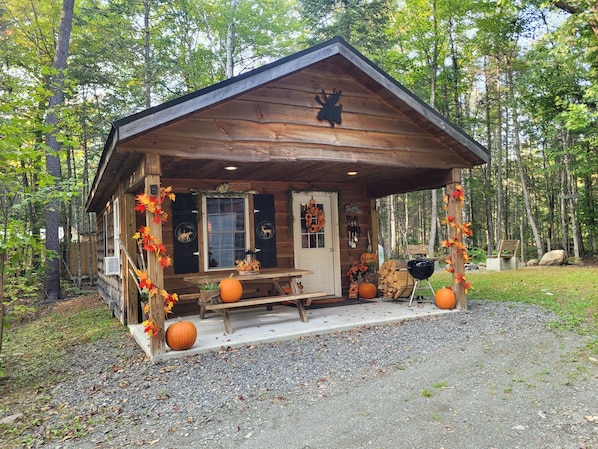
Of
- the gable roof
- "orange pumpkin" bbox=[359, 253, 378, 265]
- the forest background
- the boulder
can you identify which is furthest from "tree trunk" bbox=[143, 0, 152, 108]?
the boulder

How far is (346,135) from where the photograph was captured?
538 centimetres

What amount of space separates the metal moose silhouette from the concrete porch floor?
282cm

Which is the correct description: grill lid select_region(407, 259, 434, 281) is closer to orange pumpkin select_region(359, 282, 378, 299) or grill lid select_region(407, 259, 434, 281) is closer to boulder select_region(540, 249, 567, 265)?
orange pumpkin select_region(359, 282, 378, 299)

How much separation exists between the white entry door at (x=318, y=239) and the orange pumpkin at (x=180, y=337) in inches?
133

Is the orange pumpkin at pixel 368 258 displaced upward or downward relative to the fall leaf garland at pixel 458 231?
downward

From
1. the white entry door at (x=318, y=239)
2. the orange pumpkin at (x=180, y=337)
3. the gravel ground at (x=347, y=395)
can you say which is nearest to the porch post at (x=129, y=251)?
the gravel ground at (x=347, y=395)

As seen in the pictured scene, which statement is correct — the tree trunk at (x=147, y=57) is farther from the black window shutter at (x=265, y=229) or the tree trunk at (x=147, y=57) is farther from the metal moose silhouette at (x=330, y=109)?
the metal moose silhouette at (x=330, y=109)

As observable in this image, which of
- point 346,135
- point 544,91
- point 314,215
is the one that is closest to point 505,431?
point 346,135

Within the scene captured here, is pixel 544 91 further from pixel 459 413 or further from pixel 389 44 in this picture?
pixel 459 413

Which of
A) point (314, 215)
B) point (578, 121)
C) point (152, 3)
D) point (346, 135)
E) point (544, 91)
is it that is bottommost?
point (314, 215)

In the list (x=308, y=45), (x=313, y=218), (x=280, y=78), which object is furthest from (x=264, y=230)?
(x=308, y=45)

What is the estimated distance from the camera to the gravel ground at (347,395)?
2570 mm

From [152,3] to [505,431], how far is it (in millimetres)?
16117

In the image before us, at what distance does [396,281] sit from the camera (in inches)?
284
